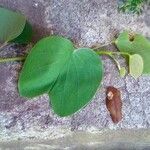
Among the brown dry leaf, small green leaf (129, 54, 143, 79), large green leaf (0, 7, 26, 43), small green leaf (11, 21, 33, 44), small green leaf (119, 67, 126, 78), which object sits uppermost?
large green leaf (0, 7, 26, 43)

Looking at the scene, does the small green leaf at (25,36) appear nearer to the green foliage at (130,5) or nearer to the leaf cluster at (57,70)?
the leaf cluster at (57,70)

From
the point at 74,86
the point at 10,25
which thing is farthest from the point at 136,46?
the point at 10,25

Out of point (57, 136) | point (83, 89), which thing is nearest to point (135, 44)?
point (83, 89)

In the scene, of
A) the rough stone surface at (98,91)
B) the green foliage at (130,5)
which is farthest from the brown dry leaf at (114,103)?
the green foliage at (130,5)

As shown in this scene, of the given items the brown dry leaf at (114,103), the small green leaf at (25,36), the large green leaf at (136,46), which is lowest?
the brown dry leaf at (114,103)

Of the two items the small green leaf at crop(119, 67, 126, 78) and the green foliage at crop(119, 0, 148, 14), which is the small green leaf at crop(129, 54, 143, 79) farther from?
the green foliage at crop(119, 0, 148, 14)

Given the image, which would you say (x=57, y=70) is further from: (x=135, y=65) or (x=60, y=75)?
(x=135, y=65)

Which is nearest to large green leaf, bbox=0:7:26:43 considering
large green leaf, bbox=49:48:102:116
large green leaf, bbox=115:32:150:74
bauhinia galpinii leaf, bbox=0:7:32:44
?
bauhinia galpinii leaf, bbox=0:7:32:44

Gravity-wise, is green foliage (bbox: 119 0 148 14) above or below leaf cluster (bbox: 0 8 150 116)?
Result: above
